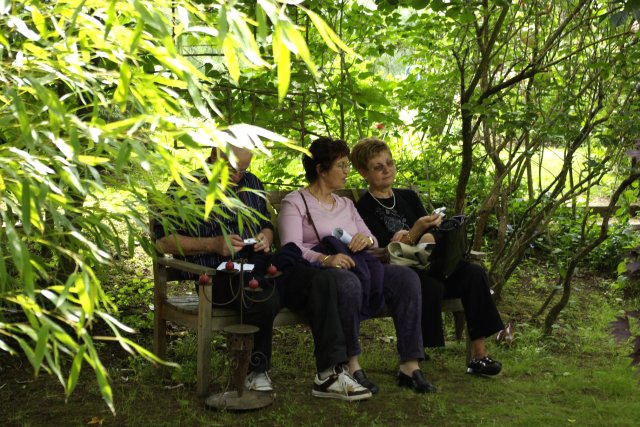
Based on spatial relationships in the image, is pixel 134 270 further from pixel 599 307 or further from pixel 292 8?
pixel 599 307

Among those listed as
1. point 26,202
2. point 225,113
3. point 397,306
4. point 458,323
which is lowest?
point 458,323

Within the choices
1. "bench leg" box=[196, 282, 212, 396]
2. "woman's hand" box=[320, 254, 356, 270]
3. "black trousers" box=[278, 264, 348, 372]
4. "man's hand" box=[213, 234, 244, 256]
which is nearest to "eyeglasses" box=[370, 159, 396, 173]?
"woman's hand" box=[320, 254, 356, 270]

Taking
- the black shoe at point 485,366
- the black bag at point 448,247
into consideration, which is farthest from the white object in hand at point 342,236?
the black shoe at point 485,366

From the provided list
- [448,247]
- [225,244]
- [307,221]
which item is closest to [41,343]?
[225,244]

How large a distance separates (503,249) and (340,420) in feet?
7.76

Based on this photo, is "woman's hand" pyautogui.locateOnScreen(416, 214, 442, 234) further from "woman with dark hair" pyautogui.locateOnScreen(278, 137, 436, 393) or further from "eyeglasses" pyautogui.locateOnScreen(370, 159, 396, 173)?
"eyeglasses" pyautogui.locateOnScreen(370, 159, 396, 173)

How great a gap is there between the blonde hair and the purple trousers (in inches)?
23.4

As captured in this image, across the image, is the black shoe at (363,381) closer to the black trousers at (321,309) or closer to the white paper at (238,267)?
the black trousers at (321,309)

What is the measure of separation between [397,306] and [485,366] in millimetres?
576

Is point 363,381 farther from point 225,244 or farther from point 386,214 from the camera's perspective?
point 386,214

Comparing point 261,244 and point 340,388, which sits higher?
point 261,244

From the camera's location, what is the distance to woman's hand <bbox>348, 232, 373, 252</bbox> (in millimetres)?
4055

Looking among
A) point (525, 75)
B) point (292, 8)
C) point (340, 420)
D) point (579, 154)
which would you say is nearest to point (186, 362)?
point (340, 420)

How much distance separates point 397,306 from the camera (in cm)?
405
